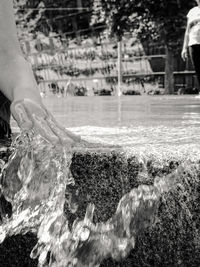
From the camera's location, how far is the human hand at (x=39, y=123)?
1.36 metres

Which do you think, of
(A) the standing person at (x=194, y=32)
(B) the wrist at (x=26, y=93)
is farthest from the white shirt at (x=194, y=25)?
(B) the wrist at (x=26, y=93)

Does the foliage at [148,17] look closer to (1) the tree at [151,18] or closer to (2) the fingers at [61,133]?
(1) the tree at [151,18]

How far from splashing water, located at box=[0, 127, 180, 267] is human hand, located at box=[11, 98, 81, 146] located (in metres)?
0.02

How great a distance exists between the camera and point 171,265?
4.39 ft

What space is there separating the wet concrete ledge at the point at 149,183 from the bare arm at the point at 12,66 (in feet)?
0.91

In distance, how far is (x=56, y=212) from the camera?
1.41 metres

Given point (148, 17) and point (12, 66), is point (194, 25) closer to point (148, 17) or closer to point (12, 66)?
point (12, 66)

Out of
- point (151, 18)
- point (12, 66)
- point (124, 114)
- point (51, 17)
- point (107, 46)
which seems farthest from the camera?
point (51, 17)

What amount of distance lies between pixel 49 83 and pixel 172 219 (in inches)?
807

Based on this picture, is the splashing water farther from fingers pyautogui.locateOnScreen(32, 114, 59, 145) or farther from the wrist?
the wrist

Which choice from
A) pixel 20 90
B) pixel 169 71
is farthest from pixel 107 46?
pixel 20 90

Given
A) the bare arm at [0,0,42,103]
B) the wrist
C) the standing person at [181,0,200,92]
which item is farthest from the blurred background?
the wrist

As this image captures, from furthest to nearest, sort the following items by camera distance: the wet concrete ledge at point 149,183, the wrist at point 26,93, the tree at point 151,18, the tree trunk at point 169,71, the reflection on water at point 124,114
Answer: the tree trunk at point 169,71 < the tree at point 151,18 < the reflection on water at point 124,114 < the wrist at point 26,93 < the wet concrete ledge at point 149,183

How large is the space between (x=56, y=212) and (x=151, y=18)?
1411cm
